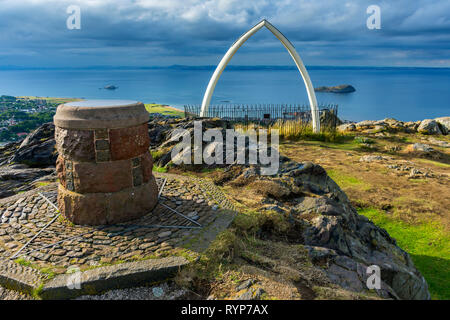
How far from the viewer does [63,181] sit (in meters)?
5.31

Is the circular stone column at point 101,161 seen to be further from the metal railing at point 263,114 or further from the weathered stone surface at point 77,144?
the metal railing at point 263,114

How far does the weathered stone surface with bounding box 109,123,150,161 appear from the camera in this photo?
497 centimetres

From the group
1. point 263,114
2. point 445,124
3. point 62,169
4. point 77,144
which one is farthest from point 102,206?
point 445,124

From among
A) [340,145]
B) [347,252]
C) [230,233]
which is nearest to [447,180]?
[340,145]

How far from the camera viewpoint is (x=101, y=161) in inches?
197

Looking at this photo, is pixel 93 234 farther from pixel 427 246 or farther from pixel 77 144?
pixel 427 246

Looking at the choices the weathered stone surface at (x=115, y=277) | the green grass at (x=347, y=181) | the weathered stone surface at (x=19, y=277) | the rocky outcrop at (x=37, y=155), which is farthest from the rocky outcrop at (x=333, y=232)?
the weathered stone surface at (x=19, y=277)

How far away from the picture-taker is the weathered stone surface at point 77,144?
487cm

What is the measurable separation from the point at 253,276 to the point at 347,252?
6.77ft

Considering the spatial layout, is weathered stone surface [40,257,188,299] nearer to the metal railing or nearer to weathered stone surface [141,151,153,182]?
weathered stone surface [141,151,153,182]

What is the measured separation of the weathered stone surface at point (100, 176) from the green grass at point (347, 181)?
290 inches

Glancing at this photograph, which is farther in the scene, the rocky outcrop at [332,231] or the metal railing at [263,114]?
the metal railing at [263,114]

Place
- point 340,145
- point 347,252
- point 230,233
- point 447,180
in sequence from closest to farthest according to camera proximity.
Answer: point 230,233 → point 347,252 → point 447,180 → point 340,145

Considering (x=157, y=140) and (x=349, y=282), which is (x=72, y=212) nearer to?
(x=349, y=282)
